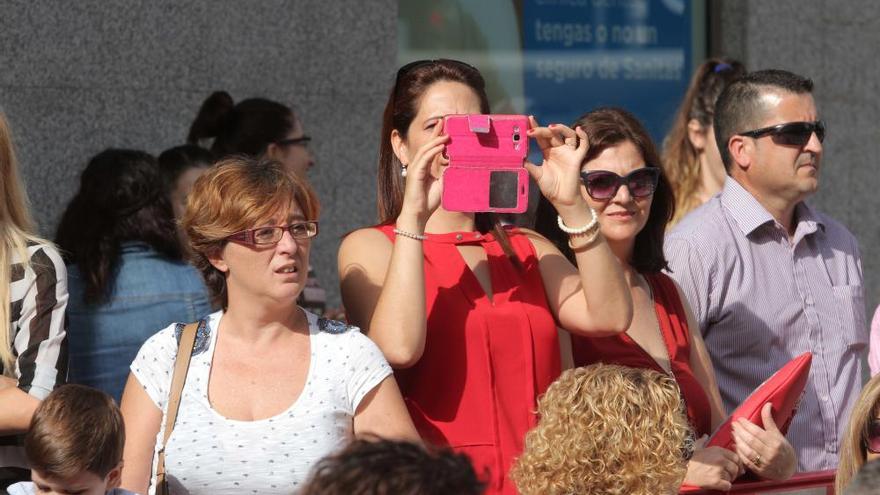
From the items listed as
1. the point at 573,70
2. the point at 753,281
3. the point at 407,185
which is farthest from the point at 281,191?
the point at 573,70

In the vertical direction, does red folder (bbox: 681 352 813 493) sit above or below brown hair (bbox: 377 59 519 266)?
below

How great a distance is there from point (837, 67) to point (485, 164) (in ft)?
17.4

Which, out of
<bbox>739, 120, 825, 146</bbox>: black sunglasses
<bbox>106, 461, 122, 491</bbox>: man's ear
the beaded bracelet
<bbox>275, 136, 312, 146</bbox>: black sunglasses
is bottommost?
<bbox>106, 461, 122, 491</bbox>: man's ear

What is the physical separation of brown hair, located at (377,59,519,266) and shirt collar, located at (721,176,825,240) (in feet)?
4.65

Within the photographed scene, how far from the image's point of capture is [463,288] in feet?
13.1

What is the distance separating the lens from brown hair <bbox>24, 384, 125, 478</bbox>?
11.3 ft

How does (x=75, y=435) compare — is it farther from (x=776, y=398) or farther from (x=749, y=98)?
(x=749, y=98)

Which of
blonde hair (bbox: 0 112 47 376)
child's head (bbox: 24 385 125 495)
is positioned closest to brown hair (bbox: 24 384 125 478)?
child's head (bbox: 24 385 125 495)

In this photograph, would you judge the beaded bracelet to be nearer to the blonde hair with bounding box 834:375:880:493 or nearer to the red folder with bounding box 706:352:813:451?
the red folder with bounding box 706:352:813:451

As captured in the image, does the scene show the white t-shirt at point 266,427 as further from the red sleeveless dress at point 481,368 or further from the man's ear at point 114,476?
the red sleeveless dress at point 481,368

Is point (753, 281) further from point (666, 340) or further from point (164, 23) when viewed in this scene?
point (164, 23)

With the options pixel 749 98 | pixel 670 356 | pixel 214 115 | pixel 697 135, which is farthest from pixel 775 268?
pixel 214 115

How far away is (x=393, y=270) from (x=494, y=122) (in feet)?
1.61

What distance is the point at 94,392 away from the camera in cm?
357
